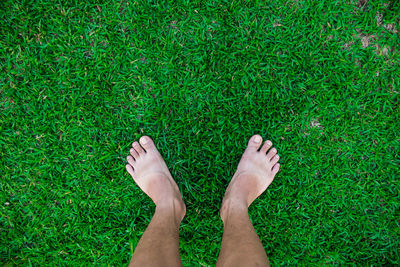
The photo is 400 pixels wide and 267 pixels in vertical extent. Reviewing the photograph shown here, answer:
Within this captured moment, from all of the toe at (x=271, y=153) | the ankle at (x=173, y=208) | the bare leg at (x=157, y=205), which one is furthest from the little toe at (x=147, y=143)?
the toe at (x=271, y=153)

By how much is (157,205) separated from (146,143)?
1.74 feet

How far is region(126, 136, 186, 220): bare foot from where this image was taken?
2.13 m

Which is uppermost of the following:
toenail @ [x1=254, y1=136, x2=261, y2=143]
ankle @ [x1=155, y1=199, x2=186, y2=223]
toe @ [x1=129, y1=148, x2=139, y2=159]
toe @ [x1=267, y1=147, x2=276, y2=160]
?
toenail @ [x1=254, y1=136, x2=261, y2=143]

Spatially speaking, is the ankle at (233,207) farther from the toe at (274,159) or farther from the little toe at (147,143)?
the little toe at (147,143)

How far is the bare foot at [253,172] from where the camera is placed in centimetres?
215

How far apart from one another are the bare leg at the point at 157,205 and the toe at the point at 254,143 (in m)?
0.73

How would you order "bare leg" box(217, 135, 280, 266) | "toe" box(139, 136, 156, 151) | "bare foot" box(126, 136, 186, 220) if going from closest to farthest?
"bare leg" box(217, 135, 280, 266) < "bare foot" box(126, 136, 186, 220) < "toe" box(139, 136, 156, 151)

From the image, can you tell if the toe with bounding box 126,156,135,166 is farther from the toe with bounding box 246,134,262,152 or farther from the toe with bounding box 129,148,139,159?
the toe with bounding box 246,134,262,152

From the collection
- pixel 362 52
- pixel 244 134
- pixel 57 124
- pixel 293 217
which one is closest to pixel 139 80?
pixel 57 124

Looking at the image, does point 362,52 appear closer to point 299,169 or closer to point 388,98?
point 388,98

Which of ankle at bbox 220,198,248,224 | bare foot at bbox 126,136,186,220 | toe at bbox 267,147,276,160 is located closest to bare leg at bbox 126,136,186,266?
bare foot at bbox 126,136,186,220

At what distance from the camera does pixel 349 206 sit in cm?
230

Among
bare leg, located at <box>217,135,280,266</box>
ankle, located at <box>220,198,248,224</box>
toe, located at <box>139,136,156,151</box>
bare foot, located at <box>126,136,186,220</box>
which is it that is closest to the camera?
bare leg, located at <box>217,135,280,266</box>

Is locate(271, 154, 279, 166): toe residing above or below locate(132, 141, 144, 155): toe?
above
